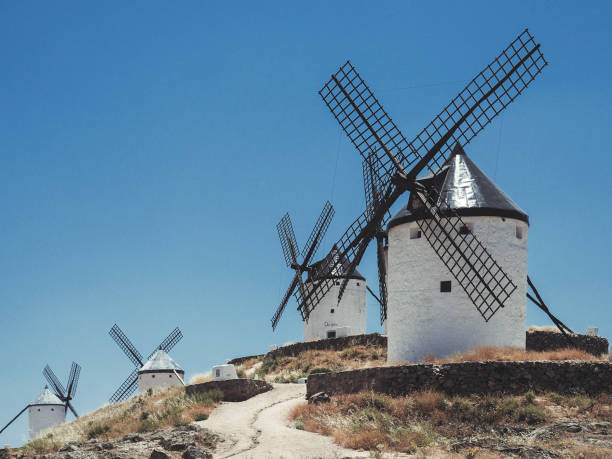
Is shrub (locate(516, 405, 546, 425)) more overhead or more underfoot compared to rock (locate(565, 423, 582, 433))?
more overhead

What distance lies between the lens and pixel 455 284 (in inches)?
816

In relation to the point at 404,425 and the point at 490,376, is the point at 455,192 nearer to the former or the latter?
the point at 490,376

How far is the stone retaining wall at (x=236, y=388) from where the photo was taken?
23203 mm

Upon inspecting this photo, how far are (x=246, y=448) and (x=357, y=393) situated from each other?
403 centimetres

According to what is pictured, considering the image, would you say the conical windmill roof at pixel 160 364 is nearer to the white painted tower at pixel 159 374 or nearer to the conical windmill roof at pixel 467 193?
the white painted tower at pixel 159 374

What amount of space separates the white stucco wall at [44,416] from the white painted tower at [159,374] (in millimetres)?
8897

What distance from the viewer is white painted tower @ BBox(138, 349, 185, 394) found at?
3919cm

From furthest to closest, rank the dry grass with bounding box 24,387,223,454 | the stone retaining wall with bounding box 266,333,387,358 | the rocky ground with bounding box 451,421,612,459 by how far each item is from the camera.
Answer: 1. the stone retaining wall with bounding box 266,333,387,358
2. the dry grass with bounding box 24,387,223,454
3. the rocky ground with bounding box 451,421,612,459

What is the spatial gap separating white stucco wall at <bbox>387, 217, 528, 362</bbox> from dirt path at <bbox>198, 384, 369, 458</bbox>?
3.80 meters

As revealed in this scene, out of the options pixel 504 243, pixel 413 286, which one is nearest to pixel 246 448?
pixel 413 286

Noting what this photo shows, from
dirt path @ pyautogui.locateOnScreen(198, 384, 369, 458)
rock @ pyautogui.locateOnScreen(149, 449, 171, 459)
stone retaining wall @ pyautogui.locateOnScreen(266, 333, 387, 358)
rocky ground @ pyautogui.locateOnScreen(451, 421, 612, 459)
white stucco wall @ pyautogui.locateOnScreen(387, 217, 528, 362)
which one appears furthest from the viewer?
stone retaining wall @ pyautogui.locateOnScreen(266, 333, 387, 358)

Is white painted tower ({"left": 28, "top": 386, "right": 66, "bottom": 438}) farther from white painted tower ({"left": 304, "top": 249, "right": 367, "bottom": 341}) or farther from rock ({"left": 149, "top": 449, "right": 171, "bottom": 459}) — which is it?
rock ({"left": 149, "top": 449, "right": 171, "bottom": 459})

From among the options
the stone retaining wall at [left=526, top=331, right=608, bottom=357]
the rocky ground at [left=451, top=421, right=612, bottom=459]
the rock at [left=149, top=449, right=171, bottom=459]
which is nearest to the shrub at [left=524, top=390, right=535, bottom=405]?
the rocky ground at [left=451, top=421, right=612, bottom=459]

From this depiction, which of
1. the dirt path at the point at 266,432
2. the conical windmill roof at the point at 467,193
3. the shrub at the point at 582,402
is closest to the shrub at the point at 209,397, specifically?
the dirt path at the point at 266,432
